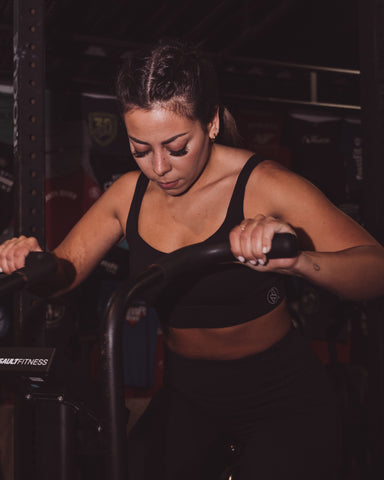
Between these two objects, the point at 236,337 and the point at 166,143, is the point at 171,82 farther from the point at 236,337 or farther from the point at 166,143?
the point at 236,337

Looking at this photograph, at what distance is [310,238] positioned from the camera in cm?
130

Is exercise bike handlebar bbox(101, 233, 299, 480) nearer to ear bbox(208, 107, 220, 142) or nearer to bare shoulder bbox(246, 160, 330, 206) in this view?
bare shoulder bbox(246, 160, 330, 206)

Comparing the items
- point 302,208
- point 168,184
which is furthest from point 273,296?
point 168,184

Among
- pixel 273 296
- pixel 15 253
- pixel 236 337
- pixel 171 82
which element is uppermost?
pixel 171 82

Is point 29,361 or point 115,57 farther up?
point 115,57

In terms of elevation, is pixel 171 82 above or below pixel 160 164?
above

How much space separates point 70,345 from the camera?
1621 millimetres

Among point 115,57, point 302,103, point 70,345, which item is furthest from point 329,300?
point 70,345

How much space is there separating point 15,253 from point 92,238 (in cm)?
34

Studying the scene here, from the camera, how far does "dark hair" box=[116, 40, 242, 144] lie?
4.36 feet

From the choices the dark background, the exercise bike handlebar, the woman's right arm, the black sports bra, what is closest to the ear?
the black sports bra

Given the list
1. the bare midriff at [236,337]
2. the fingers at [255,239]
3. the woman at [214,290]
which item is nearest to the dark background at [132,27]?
the woman at [214,290]

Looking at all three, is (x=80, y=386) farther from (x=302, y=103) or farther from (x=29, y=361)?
(x=302, y=103)

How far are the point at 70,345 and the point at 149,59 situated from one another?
0.85 m
